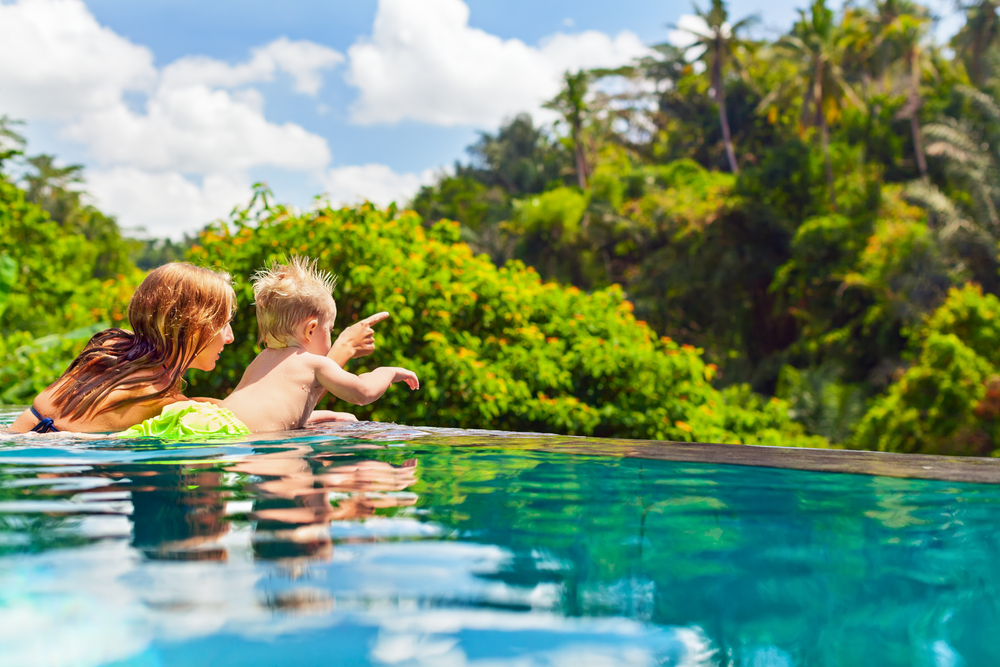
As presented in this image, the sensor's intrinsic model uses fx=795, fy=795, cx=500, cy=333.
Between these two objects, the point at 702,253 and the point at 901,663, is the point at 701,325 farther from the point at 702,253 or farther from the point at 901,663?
the point at 901,663

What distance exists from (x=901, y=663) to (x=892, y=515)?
2.93 ft

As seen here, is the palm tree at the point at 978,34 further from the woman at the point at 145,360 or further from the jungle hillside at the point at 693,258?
the woman at the point at 145,360

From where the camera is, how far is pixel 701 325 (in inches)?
1211

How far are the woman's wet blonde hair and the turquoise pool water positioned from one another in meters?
1.04

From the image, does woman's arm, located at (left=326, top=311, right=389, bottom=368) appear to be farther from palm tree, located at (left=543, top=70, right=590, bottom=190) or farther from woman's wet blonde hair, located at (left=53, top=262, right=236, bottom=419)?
palm tree, located at (left=543, top=70, right=590, bottom=190)

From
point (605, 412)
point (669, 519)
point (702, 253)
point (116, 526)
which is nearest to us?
point (116, 526)

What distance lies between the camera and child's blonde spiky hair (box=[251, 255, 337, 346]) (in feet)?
12.2

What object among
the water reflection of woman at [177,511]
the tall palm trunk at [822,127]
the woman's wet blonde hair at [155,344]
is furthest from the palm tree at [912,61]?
the water reflection of woman at [177,511]

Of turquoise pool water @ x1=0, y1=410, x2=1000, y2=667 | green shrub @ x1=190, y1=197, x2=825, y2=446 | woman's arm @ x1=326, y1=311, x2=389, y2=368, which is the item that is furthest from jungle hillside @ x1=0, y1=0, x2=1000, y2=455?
turquoise pool water @ x1=0, y1=410, x2=1000, y2=667

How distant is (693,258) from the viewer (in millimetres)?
30281

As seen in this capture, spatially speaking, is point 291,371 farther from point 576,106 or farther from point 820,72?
point 576,106

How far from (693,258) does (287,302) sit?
91.8ft

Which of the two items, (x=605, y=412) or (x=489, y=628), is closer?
(x=489, y=628)

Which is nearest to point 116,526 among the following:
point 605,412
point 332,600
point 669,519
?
point 332,600
